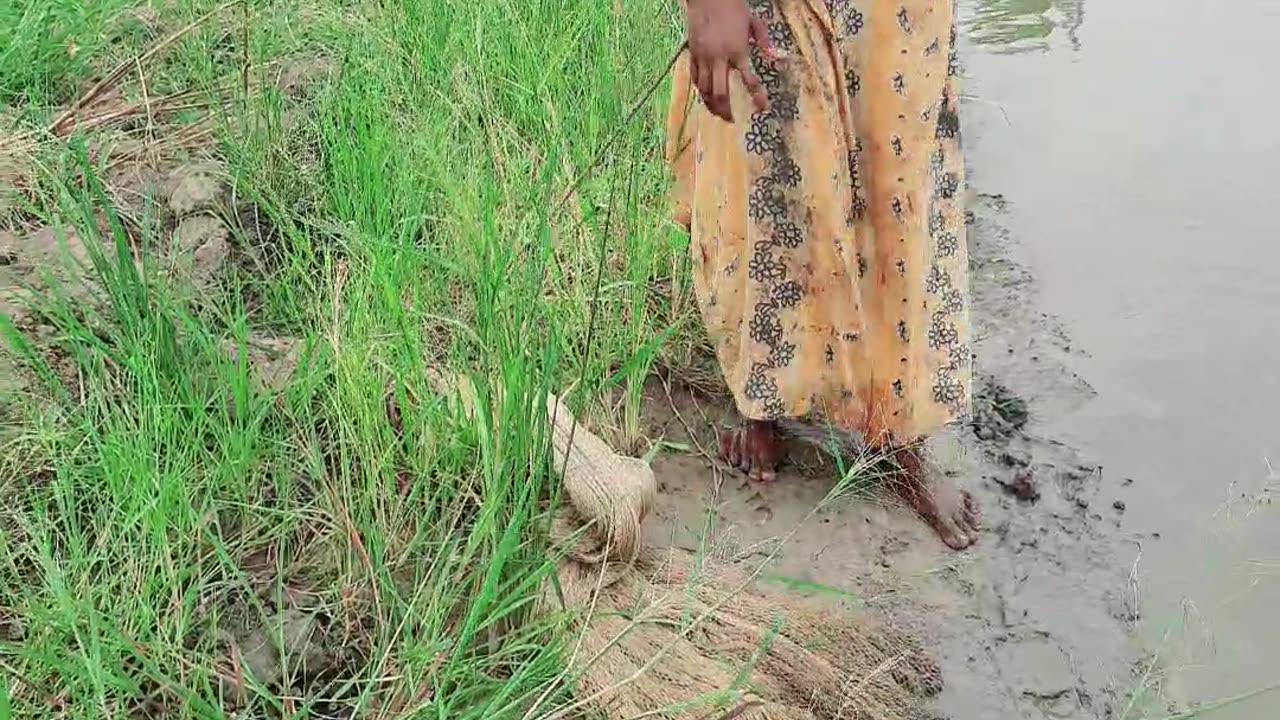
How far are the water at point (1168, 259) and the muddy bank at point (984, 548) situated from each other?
0.08 metres

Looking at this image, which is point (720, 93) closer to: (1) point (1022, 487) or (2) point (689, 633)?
(2) point (689, 633)

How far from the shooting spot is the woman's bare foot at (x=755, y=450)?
A: 1964 millimetres

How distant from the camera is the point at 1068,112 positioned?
3.55 metres

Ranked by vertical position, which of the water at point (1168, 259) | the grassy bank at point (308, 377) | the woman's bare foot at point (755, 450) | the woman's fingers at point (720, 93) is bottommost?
the water at point (1168, 259)

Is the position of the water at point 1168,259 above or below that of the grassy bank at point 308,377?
below

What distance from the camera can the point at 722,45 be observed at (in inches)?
60.7

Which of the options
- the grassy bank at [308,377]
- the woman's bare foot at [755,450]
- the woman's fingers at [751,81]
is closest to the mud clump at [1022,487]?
the woman's bare foot at [755,450]

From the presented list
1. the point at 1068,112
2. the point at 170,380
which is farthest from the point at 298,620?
the point at 1068,112

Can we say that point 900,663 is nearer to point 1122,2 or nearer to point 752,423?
point 752,423

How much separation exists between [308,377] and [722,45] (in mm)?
786

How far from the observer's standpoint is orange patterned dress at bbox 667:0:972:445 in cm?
164

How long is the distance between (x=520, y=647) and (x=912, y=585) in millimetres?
764

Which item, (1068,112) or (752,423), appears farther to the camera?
(1068,112)

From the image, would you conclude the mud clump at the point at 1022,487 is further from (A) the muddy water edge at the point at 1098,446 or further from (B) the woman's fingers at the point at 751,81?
(B) the woman's fingers at the point at 751,81
